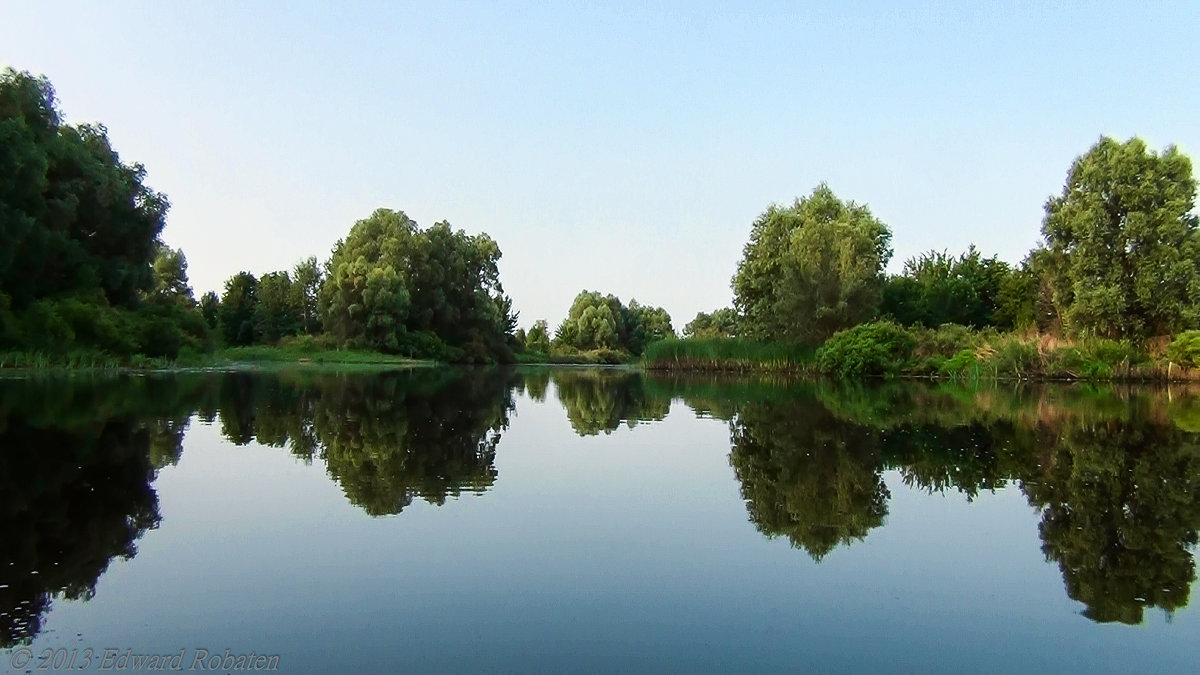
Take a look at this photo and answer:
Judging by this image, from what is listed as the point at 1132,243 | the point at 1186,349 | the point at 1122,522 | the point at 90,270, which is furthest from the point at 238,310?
the point at 1122,522

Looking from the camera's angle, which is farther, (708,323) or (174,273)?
(708,323)

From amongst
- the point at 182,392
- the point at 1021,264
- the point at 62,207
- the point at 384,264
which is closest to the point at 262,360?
the point at 384,264

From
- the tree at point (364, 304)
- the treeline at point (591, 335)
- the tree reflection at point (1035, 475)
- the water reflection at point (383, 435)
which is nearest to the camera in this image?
the tree reflection at point (1035, 475)

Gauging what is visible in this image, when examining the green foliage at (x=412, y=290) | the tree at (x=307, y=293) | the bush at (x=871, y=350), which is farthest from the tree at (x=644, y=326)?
the bush at (x=871, y=350)

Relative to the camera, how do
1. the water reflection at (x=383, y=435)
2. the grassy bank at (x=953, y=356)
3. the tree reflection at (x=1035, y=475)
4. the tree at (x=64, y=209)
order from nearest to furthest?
1. the tree reflection at (x=1035, y=475)
2. the water reflection at (x=383, y=435)
3. the tree at (x=64, y=209)
4. the grassy bank at (x=953, y=356)

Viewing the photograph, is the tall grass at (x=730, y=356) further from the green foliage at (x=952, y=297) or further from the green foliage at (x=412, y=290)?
the green foliage at (x=412, y=290)

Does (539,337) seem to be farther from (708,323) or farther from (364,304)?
(364,304)

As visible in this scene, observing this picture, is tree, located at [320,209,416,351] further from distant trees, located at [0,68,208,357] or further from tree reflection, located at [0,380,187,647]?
tree reflection, located at [0,380,187,647]

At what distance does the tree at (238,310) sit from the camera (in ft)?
221

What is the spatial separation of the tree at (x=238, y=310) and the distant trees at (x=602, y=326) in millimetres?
38413

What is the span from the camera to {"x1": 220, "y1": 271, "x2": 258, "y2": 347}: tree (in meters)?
67.5

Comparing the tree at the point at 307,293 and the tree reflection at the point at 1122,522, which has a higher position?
the tree at the point at 307,293

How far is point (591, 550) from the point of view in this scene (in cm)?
594

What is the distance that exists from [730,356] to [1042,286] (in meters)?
16.1
